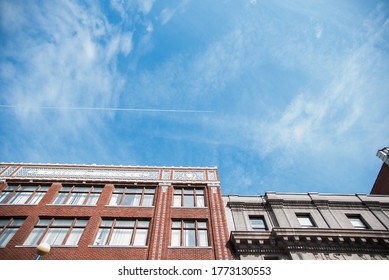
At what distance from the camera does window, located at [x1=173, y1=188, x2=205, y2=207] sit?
21.3 m

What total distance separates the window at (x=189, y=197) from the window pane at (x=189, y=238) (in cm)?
278

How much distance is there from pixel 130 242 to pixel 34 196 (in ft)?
33.2

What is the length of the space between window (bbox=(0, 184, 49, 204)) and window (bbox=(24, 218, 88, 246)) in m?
3.05

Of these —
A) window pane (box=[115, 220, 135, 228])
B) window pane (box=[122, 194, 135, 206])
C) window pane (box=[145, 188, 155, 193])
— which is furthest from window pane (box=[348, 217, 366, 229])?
window pane (box=[122, 194, 135, 206])

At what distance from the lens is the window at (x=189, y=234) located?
17797 millimetres

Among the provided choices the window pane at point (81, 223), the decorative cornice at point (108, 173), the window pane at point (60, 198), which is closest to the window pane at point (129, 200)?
the decorative cornice at point (108, 173)

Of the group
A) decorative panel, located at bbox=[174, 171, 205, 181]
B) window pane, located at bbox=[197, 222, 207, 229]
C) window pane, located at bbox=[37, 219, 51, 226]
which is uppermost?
decorative panel, located at bbox=[174, 171, 205, 181]

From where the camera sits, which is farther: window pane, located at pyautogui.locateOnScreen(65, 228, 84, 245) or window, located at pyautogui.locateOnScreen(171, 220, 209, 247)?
window, located at pyautogui.locateOnScreen(171, 220, 209, 247)

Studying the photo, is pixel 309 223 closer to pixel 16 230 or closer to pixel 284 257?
pixel 284 257

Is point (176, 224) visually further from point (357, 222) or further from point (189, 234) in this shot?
point (357, 222)

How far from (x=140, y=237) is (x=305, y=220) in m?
12.9

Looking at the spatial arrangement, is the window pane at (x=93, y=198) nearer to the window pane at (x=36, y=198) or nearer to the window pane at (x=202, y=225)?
the window pane at (x=36, y=198)

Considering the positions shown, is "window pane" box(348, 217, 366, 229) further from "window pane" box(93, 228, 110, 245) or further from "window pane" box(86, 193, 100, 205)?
A: "window pane" box(86, 193, 100, 205)
